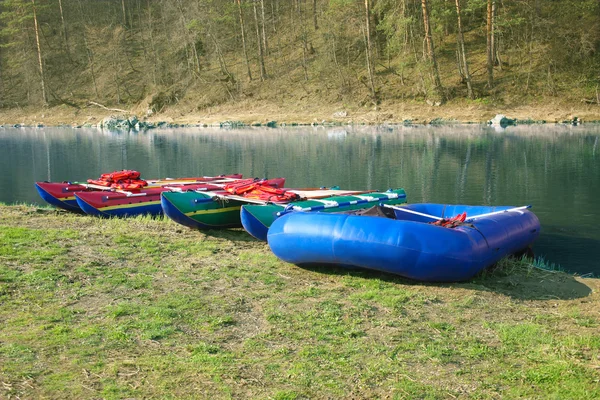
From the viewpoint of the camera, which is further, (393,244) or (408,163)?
(408,163)

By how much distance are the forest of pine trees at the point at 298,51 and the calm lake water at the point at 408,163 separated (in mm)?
7258

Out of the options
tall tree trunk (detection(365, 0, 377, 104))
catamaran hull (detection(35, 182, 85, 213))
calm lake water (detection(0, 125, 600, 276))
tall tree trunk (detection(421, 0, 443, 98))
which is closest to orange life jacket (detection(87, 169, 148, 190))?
catamaran hull (detection(35, 182, 85, 213))

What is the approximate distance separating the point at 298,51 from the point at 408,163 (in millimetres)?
34513

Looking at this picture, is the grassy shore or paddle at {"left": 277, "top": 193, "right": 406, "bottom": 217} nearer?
the grassy shore

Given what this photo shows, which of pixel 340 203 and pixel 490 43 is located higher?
pixel 490 43

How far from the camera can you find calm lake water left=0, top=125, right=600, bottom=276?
14398 mm

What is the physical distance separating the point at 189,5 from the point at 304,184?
142 ft

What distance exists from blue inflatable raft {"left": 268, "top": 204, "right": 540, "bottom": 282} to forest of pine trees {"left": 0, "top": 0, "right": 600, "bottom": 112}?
33067 millimetres

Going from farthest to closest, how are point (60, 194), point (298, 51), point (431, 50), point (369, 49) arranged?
point (298, 51), point (369, 49), point (431, 50), point (60, 194)

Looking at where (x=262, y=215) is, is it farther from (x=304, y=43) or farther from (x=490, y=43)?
(x=304, y=43)

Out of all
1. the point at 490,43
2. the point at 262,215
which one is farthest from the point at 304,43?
the point at 262,215

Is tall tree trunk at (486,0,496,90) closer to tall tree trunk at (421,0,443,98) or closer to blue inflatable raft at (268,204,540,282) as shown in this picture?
tall tree trunk at (421,0,443,98)

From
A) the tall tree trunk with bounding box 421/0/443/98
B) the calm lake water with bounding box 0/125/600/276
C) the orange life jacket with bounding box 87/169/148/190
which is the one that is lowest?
the calm lake water with bounding box 0/125/600/276

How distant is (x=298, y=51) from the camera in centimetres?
5425
